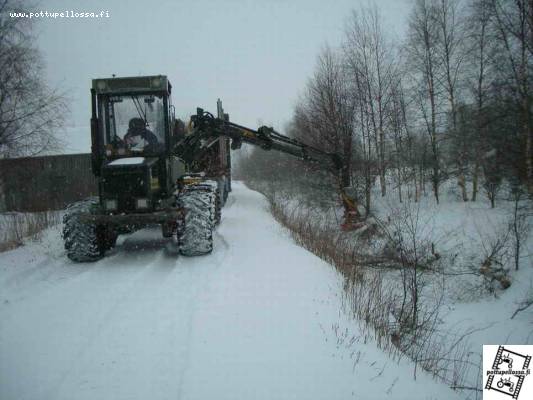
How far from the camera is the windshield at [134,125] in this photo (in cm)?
645

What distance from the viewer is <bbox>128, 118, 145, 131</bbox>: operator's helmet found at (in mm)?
6457

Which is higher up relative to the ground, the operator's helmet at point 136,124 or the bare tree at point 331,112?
the bare tree at point 331,112

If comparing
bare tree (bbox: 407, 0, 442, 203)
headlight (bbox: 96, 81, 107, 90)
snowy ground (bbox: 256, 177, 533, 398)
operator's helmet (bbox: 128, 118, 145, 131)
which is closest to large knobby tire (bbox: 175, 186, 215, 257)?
operator's helmet (bbox: 128, 118, 145, 131)

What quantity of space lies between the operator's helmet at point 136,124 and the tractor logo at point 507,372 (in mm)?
6200

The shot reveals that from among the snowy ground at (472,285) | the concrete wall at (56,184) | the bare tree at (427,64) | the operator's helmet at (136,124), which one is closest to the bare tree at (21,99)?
the concrete wall at (56,184)

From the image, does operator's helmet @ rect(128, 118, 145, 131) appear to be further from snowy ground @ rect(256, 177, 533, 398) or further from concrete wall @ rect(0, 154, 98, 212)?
concrete wall @ rect(0, 154, 98, 212)

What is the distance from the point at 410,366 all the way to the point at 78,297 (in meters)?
3.97

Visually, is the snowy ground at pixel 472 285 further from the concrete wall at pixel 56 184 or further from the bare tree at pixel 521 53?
the concrete wall at pixel 56 184

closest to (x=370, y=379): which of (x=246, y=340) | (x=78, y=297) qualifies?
(x=246, y=340)

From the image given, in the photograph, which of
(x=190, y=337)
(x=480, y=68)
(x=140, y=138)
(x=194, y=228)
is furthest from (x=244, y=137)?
(x=480, y=68)

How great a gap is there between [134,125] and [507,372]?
6503mm

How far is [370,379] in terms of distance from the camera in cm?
288

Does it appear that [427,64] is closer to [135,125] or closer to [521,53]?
[521,53]

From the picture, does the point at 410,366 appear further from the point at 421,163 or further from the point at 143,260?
the point at 421,163
